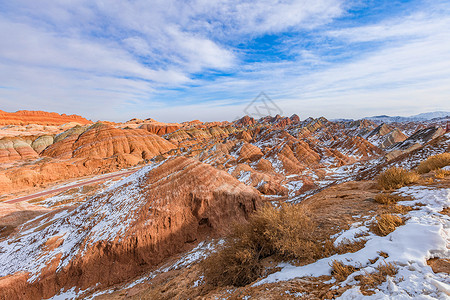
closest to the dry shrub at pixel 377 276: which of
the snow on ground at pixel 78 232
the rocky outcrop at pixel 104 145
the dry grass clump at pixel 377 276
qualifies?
the dry grass clump at pixel 377 276

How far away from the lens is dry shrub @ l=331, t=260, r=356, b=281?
8.93 ft

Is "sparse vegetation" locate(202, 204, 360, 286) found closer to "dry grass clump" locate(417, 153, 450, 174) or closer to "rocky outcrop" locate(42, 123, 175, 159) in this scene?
"dry grass clump" locate(417, 153, 450, 174)

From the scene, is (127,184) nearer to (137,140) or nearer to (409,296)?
(409,296)

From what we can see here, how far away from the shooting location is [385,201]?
5.10 metres

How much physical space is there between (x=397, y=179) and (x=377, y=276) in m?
5.59

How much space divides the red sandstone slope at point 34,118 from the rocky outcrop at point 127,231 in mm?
100483

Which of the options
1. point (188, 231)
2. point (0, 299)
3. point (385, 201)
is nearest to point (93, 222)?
point (0, 299)

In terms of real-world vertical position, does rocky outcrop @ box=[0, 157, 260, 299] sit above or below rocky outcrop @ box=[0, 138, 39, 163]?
below

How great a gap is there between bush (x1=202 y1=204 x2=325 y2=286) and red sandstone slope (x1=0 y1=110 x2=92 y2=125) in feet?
362

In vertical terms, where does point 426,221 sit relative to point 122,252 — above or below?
above

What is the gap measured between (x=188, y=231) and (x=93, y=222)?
499 cm

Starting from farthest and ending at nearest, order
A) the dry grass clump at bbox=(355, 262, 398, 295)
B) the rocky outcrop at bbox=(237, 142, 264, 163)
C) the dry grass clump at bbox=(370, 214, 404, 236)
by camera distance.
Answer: the rocky outcrop at bbox=(237, 142, 264, 163), the dry grass clump at bbox=(370, 214, 404, 236), the dry grass clump at bbox=(355, 262, 398, 295)

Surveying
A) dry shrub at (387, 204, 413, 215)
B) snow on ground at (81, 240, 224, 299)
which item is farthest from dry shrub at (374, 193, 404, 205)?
snow on ground at (81, 240, 224, 299)

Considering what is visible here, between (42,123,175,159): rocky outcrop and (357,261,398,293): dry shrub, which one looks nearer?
(357,261,398,293): dry shrub
